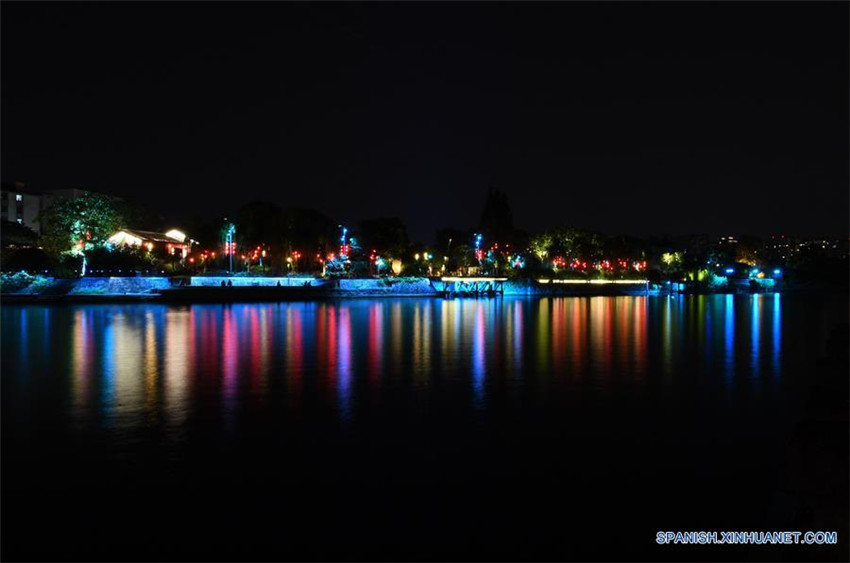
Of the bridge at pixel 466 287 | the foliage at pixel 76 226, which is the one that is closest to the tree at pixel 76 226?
the foliage at pixel 76 226

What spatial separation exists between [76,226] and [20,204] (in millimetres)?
25922

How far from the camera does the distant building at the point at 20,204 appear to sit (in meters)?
63.5

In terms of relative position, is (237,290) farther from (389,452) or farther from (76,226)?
(389,452)

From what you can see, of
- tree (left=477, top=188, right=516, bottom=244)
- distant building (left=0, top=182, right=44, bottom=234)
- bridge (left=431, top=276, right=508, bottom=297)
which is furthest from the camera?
tree (left=477, top=188, right=516, bottom=244)

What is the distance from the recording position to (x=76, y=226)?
4428 cm

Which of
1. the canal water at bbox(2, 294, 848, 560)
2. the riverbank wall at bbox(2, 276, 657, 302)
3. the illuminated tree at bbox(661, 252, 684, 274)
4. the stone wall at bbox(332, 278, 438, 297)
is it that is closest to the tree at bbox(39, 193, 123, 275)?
the riverbank wall at bbox(2, 276, 657, 302)

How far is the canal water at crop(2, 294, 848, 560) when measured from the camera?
5.79 metres

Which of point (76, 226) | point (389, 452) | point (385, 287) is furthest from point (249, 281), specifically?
point (389, 452)

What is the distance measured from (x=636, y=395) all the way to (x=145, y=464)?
25.9ft

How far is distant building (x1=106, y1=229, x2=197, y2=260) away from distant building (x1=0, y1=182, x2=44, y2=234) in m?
15.6

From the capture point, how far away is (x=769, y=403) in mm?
11500

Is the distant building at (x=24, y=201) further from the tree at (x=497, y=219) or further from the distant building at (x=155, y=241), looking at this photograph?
the tree at (x=497, y=219)

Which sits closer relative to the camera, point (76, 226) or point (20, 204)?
point (76, 226)

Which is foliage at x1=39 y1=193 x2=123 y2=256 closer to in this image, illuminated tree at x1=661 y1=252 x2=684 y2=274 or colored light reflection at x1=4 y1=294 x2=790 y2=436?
colored light reflection at x1=4 y1=294 x2=790 y2=436
